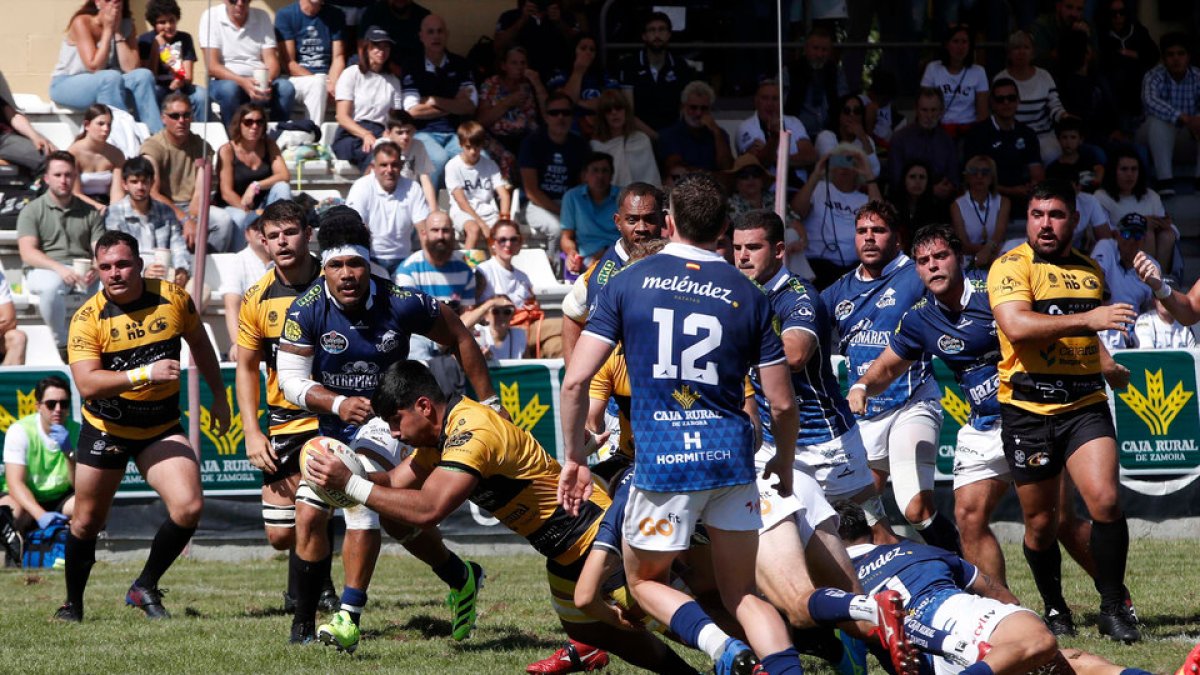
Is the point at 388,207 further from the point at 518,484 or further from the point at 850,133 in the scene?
the point at 518,484

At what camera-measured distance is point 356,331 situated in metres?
8.16

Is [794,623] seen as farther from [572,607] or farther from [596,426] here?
[596,426]

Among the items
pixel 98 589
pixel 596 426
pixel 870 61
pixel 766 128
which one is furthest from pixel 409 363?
pixel 870 61

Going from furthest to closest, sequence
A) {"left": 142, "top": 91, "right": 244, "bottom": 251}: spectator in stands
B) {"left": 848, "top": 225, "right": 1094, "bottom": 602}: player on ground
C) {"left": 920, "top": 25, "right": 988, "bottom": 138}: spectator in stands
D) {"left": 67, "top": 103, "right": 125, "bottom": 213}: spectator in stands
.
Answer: {"left": 920, "top": 25, "right": 988, "bottom": 138}: spectator in stands < {"left": 67, "top": 103, "right": 125, "bottom": 213}: spectator in stands < {"left": 142, "top": 91, "right": 244, "bottom": 251}: spectator in stands < {"left": 848, "top": 225, "right": 1094, "bottom": 602}: player on ground

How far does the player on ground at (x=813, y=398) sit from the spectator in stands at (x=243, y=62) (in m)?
9.03

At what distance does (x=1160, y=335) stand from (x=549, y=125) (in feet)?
19.1

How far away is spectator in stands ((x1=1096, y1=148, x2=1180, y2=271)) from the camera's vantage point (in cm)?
1581

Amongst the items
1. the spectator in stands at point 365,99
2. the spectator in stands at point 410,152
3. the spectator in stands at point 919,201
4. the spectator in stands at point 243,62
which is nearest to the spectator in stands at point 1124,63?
the spectator in stands at point 919,201

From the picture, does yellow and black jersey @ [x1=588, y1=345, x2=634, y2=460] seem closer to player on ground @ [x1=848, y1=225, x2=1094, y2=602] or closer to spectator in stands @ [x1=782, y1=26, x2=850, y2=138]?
player on ground @ [x1=848, y1=225, x2=1094, y2=602]

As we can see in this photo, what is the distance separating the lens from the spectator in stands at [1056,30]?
17.8 metres

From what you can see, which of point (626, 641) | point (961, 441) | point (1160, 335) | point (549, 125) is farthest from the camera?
point (549, 125)

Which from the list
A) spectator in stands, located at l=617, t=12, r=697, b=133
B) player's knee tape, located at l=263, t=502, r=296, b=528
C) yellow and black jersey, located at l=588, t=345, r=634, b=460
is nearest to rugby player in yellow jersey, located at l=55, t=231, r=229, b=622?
player's knee tape, located at l=263, t=502, r=296, b=528

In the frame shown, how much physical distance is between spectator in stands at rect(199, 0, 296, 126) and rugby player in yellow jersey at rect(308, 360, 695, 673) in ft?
30.5

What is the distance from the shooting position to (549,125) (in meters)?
15.3
